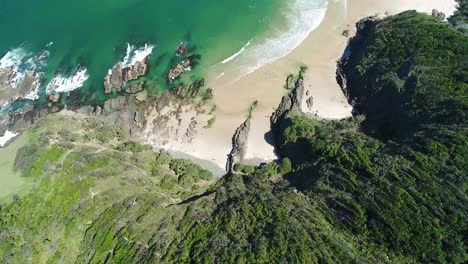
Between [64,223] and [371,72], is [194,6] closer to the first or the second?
[371,72]

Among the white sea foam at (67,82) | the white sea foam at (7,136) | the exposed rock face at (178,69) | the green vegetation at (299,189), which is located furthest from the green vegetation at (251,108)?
the white sea foam at (7,136)

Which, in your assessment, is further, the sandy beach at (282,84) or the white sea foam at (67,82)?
the white sea foam at (67,82)

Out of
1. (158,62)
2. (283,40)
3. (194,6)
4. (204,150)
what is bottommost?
(204,150)

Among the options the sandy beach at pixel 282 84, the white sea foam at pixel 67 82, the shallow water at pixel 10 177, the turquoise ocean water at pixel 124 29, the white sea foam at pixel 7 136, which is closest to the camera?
the shallow water at pixel 10 177

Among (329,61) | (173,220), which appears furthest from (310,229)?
(329,61)

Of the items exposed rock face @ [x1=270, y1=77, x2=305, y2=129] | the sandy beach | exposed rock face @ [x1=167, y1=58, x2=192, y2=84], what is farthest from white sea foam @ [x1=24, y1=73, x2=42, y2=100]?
exposed rock face @ [x1=270, y1=77, x2=305, y2=129]

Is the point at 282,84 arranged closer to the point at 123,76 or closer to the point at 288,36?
the point at 288,36

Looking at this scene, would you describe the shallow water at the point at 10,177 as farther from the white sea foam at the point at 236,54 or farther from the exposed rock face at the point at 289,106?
the exposed rock face at the point at 289,106
